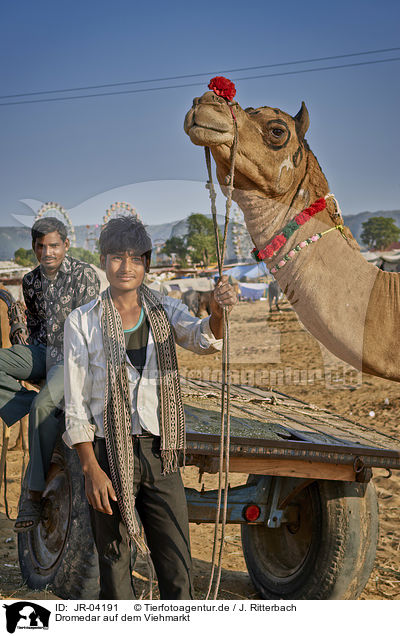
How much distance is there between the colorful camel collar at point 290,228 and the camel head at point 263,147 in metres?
0.14

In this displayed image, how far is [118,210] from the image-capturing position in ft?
9.78

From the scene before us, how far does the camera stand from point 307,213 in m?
3.19

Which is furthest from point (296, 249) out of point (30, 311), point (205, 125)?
point (30, 311)

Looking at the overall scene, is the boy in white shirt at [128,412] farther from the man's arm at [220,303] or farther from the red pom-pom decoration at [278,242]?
the red pom-pom decoration at [278,242]

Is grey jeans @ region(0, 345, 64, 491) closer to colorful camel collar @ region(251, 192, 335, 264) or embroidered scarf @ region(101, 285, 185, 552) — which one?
embroidered scarf @ region(101, 285, 185, 552)

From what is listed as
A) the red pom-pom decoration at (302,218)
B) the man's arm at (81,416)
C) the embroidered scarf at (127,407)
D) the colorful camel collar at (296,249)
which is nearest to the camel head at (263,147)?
the red pom-pom decoration at (302,218)

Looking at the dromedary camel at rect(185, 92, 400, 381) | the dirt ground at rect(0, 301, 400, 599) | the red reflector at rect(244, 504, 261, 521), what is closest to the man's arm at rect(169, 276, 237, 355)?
the dromedary camel at rect(185, 92, 400, 381)

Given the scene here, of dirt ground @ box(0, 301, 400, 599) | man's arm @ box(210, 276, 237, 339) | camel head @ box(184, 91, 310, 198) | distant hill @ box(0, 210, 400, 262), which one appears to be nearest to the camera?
man's arm @ box(210, 276, 237, 339)

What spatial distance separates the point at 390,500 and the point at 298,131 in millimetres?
3751

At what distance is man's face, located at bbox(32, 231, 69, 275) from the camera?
3.75 meters

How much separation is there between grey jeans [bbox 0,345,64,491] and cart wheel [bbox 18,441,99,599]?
0.33ft

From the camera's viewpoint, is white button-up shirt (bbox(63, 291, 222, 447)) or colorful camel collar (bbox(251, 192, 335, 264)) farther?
colorful camel collar (bbox(251, 192, 335, 264))

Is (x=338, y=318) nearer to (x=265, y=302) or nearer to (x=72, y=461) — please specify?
(x=72, y=461)
